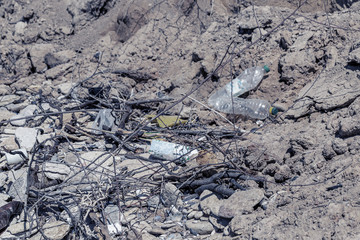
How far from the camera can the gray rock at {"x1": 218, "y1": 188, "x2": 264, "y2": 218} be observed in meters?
2.27

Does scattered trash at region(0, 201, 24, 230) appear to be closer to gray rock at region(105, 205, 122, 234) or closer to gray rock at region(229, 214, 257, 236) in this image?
gray rock at region(105, 205, 122, 234)

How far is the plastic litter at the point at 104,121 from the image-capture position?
12.8 ft

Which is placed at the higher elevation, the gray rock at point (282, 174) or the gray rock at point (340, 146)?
the gray rock at point (340, 146)

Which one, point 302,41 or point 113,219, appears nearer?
point 113,219

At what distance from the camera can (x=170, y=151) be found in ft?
10.7

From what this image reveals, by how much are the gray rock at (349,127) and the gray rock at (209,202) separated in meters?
0.93

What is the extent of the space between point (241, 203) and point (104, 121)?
2.00m

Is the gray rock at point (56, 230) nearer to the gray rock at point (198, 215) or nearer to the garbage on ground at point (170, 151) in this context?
the gray rock at point (198, 215)

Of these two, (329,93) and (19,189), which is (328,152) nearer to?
(329,93)

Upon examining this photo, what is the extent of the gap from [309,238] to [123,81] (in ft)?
11.5

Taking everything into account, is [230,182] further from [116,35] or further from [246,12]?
[116,35]

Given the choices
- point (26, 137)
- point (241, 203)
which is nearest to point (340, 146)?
point (241, 203)

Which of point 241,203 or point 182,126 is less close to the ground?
point 241,203

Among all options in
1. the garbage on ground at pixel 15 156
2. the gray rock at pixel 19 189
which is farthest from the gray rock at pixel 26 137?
the gray rock at pixel 19 189
